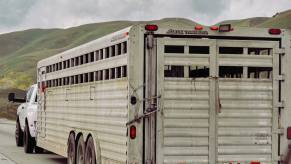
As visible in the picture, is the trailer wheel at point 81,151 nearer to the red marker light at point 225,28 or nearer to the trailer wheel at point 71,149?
the trailer wheel at point 71,149

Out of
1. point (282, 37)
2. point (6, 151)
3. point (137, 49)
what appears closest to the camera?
point (137, 49)

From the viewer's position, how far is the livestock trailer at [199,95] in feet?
31.1

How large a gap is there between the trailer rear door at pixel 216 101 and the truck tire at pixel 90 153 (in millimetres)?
2143

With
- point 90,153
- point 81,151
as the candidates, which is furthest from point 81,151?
point 90,153

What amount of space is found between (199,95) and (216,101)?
0.87 ft

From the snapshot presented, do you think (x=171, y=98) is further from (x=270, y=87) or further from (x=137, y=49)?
(x=270, y=87)

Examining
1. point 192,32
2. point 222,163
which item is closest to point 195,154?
point 222,163

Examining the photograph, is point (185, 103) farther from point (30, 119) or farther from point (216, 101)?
point (30, 119)

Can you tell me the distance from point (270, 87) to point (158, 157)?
1971 millimetres

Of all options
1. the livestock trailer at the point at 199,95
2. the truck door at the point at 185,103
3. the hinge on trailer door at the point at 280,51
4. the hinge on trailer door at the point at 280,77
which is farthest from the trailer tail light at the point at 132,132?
the hinge on trailer door at the point at 280,51

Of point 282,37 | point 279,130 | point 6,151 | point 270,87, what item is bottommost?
point 6,151

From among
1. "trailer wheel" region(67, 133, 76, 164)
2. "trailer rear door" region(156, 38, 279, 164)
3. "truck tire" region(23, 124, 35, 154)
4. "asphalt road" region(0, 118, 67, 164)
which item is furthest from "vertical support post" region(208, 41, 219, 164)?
"truck tire" region(23, 124, 35, 154)

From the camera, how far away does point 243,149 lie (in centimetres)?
984

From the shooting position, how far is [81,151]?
1230cm
